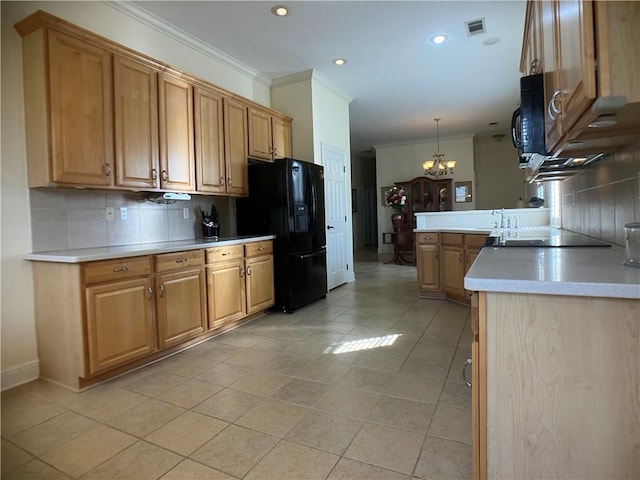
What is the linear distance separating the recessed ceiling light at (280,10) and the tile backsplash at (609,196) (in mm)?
2691

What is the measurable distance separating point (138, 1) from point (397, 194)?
6.46m

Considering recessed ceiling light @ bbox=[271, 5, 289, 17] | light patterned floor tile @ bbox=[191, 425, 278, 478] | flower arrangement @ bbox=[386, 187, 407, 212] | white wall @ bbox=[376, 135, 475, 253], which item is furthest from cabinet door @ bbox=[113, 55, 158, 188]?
white wall @ bbox=[376, 135, 475, 253]

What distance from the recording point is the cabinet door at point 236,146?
368 centimetres

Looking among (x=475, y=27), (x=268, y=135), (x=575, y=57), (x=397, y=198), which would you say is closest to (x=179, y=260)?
(x=268, y=135)

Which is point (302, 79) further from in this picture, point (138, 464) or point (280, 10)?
point (138, 464)

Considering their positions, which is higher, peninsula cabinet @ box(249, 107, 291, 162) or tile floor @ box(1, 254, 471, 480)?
peninsula cabinet @ box(249, 107, 291, 162)

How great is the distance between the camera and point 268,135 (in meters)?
4.25

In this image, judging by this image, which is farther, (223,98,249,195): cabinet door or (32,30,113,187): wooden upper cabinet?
(223,98,249,195): cabinet door

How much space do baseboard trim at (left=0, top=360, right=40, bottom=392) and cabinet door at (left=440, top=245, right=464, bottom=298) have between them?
→ 3.86 meters

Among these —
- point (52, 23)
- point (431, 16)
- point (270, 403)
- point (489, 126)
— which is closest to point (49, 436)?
point (270, 403)

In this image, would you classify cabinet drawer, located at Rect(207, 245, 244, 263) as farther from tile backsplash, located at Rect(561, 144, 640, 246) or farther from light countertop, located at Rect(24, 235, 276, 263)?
tile backsplash, located at Rect(561, 144, 640, 246)

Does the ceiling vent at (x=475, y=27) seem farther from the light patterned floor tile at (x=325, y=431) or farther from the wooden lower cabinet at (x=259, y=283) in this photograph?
the light patterned floor tile at (x=325, y=431)

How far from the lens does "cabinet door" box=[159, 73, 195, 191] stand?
301 centimetres

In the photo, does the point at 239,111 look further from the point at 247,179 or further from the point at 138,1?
the point at 138,1
